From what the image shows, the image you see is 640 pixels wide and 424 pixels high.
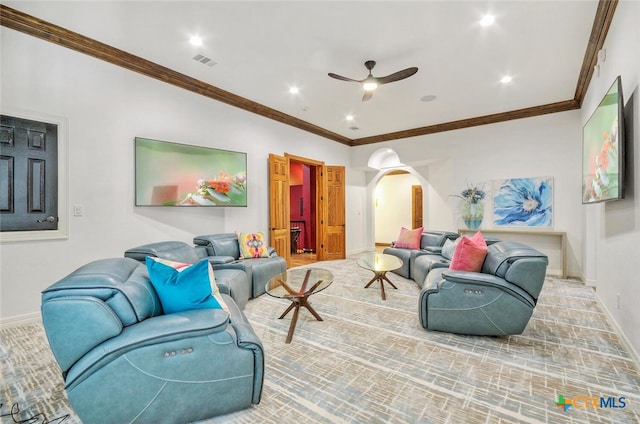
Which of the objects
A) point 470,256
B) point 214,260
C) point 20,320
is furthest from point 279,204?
point 20,320

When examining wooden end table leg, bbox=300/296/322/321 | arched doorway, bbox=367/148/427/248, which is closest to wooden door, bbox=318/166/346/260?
arched doorway, bbox=367/148/427/248

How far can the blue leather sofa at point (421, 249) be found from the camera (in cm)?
480

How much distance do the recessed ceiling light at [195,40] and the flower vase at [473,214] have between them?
5561mm

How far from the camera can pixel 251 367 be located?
1.69m

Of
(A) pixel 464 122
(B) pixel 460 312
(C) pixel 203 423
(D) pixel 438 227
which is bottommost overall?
(C) pixel 203 423

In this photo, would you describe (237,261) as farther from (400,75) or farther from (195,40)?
(400,75)

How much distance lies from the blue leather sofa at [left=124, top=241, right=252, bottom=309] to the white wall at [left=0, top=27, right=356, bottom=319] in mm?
597

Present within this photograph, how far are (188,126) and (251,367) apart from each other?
3.83 meters

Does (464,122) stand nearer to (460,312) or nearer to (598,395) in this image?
(460,312)

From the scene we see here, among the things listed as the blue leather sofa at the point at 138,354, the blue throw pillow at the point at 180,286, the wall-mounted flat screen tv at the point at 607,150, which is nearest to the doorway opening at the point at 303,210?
the wall-mounted flat screen tv at the point at 607,150

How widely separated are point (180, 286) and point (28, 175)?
A: 8.43 feet

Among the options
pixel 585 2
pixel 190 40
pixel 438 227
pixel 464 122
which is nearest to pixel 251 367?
pixel 190 40

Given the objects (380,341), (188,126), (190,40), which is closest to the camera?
(380,341)

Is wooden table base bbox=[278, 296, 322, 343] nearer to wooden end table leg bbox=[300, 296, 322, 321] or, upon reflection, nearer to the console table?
wooden end table leg bbox=[300, 296, 322, 321]
